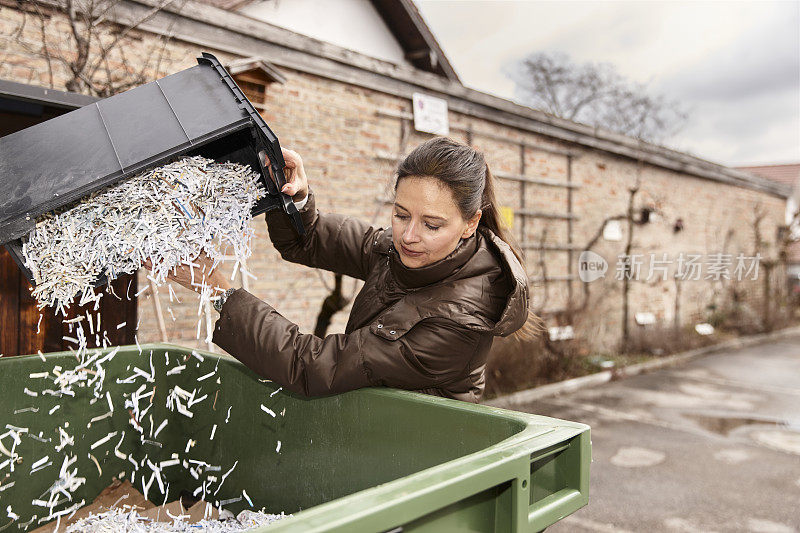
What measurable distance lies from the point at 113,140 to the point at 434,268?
945 mm

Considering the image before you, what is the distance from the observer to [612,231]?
963cm

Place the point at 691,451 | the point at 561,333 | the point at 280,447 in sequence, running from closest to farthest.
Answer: the point at 280,447, the point at 691,451, the point at 561,333

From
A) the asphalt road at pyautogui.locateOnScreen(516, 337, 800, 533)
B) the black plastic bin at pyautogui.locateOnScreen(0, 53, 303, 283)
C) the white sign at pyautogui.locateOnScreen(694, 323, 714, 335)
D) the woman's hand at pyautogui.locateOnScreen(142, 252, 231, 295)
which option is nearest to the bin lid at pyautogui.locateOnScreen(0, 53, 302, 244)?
the black plastic bin at pyautogui.locateOnScreen(0, 53, 303, 283)

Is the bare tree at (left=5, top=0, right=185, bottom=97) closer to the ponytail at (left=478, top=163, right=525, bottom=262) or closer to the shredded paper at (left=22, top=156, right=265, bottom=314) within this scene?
the shredded paper at (left=22, top=156, right=265, bottom=314)

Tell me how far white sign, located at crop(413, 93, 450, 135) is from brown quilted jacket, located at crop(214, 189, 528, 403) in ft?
15.5

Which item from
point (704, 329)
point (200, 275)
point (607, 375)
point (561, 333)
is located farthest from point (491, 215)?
point (704, 329)

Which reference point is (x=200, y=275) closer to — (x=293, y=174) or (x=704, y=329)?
(x=293, y=174)

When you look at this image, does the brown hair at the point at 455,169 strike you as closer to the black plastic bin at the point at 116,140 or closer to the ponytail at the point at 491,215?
the ponytail at the point at 491,215

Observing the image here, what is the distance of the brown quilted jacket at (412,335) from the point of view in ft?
5.58

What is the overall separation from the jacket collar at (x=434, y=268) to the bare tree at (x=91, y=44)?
3.10 metres

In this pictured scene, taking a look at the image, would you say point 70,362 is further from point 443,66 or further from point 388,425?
point 443,66

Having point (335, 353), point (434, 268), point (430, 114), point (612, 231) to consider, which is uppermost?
point (430, 114)

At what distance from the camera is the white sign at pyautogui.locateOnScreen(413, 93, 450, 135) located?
646 centimetres

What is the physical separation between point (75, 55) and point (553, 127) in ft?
20.1
